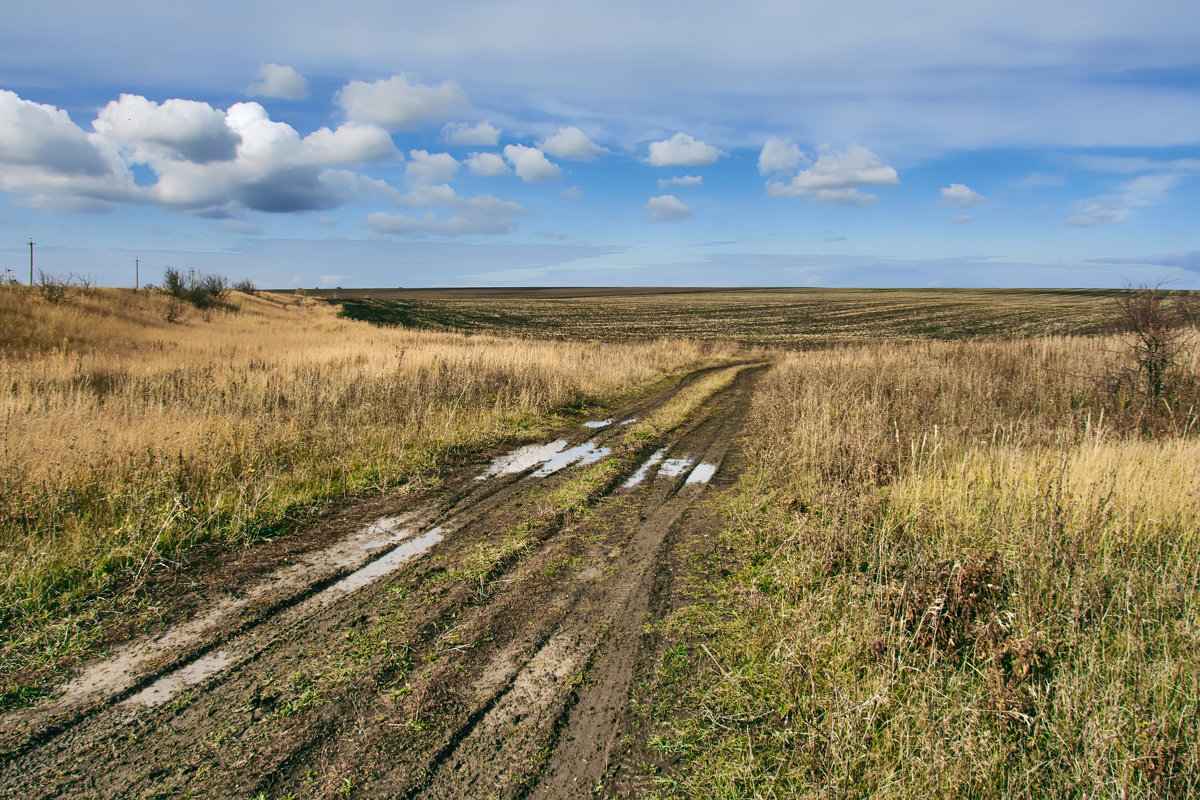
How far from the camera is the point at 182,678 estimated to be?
131 inches

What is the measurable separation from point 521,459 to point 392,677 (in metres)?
5.42

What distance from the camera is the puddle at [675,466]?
790cm

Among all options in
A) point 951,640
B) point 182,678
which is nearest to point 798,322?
point 951,640

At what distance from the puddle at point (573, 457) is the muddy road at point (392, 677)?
2.01m

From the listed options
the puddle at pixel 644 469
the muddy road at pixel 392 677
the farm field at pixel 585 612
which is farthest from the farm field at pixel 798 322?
the muddy road at pixel 392 677

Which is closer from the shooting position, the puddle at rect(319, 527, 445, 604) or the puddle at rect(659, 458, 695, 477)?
the puddle at rect(319, 527, 445, 604)

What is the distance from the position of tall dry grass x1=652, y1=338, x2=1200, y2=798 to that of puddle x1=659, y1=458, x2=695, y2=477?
4.81 ft

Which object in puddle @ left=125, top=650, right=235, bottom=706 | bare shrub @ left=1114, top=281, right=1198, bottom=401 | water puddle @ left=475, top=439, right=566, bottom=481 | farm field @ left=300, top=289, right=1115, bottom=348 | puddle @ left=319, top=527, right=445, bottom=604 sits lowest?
puddle @ left=125, top=650, right=235, bottom=706

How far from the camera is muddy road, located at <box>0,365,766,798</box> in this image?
8.70 feet

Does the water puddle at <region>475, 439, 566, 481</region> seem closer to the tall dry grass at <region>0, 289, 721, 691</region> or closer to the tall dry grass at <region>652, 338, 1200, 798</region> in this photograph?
the tall dry grass at <region>0, 289, 721, 691</region>

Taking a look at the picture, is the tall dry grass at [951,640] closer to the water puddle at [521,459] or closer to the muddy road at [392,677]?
the muddy road at [392,677]

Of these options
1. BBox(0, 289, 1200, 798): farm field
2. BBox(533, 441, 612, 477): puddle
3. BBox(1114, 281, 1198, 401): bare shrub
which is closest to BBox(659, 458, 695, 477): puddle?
BBox(0, 289, 1200, 798): farm field

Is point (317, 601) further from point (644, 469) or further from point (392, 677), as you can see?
point (644, 469)

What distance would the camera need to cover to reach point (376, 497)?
6.75 m
